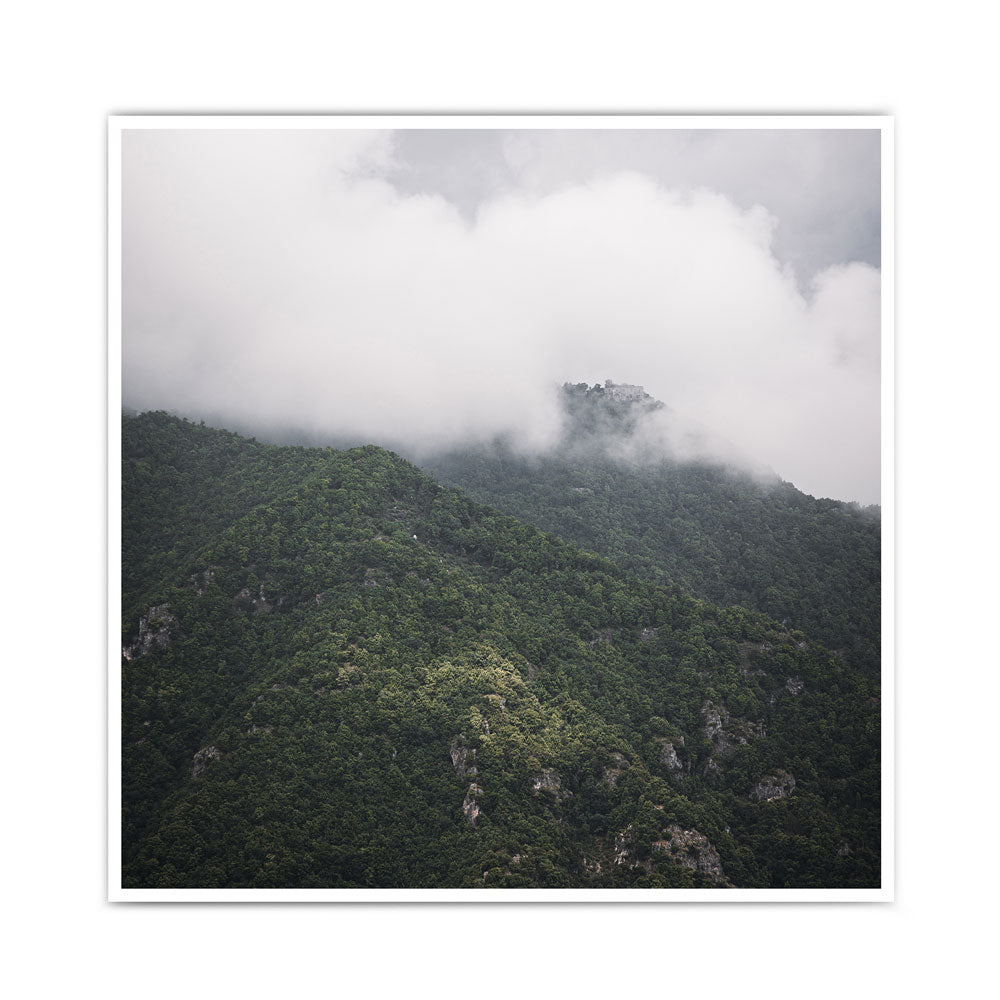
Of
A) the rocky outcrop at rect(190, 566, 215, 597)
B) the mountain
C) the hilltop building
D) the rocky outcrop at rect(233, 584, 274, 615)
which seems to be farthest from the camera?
the hilltop building

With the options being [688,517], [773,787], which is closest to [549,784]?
[773,787]

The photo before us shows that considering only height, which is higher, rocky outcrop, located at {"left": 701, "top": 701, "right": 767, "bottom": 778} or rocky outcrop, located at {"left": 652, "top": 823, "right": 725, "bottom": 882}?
rocky outcrop, located at {"left": 701, "top": 701, "right": 767, "bottom": 778}

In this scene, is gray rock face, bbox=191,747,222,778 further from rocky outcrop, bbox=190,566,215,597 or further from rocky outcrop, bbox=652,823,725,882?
rocky outcrop, bbox=652,823,725,882

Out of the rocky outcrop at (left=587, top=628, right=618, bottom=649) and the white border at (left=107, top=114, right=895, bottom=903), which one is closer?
the white border at (left=107, top=114, right=895, bottom=903)

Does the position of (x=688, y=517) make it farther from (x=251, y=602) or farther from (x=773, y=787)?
(x=251, y=602)

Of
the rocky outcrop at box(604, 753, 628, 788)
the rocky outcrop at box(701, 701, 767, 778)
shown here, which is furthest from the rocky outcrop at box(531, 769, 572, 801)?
the rocky outcrop at box(701, 701, 767, 778)
